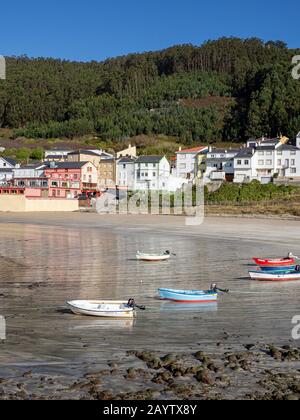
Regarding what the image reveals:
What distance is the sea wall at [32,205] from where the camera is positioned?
62.3m

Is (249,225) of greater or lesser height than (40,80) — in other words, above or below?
below

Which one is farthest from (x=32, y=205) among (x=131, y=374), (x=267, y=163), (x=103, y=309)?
(x=131, y=374)

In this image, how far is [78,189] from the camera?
76250 millimetres

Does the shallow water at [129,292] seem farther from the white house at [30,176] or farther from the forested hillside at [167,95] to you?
the forested hillside at [167,95]

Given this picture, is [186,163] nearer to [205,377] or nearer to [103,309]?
[103,309]

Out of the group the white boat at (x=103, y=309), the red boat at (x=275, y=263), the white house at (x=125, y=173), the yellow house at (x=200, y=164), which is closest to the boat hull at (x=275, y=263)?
the red boat at (x=275, y=263)

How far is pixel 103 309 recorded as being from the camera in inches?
575

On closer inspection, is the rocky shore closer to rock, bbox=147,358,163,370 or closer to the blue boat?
rock, bbox=147,358,163,370

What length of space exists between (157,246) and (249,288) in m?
12.7

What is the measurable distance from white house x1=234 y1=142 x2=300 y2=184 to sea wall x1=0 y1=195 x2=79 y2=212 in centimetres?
2288

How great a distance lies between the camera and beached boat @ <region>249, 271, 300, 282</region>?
21203 millimetres

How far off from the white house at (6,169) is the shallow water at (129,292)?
43175 millimetres
